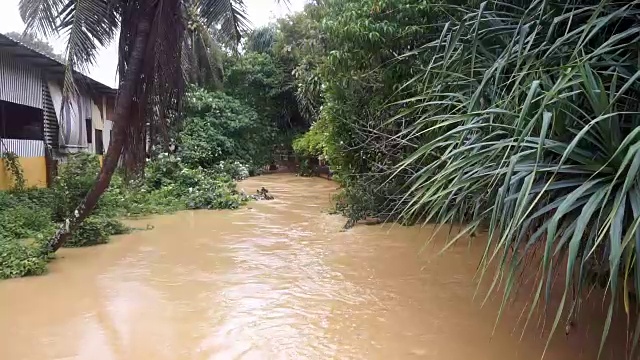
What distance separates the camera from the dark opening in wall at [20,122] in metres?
11.5

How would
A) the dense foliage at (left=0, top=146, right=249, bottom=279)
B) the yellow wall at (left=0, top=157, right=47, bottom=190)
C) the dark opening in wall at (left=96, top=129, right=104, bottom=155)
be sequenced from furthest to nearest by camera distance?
the dark opening in wall at (left=96, top=129, right=104, bottom=155) → the yellow wall at (left=0, top=157, right=47, bottom=190) → the dense foliage at (left=0, top=146, right=249, bottom=279)

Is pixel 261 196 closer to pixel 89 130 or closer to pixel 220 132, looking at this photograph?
pixel 89 130

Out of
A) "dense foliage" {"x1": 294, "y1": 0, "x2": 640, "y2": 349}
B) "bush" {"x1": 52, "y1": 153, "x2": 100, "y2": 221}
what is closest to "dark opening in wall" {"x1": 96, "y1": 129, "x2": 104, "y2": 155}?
"bush" {"x1": 52, "y1": 153, "x2": 100, "y2": 221}

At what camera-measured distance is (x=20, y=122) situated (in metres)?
12.4

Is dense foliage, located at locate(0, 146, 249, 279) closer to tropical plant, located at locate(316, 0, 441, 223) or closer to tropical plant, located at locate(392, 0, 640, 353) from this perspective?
tropical plant, located at locate(316, 0, 441, 223)

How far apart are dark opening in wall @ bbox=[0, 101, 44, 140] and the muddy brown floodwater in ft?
14.9

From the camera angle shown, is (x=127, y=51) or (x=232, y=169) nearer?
(x=127, y=51)

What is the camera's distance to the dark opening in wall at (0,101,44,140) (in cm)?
1145

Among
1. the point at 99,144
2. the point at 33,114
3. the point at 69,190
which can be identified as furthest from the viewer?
the point at 99,144

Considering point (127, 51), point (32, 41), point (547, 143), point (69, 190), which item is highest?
point (32, 41)

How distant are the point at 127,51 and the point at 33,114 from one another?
6496 mm

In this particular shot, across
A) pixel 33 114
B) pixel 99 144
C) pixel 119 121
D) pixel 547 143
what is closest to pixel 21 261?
pixel 119 121

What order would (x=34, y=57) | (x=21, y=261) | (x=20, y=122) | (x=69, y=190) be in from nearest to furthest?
(x=21, y=261)
(x=69, y=190)
(x=34, y=57)
(x=20, y=122)

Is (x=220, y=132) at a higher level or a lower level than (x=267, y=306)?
higher
